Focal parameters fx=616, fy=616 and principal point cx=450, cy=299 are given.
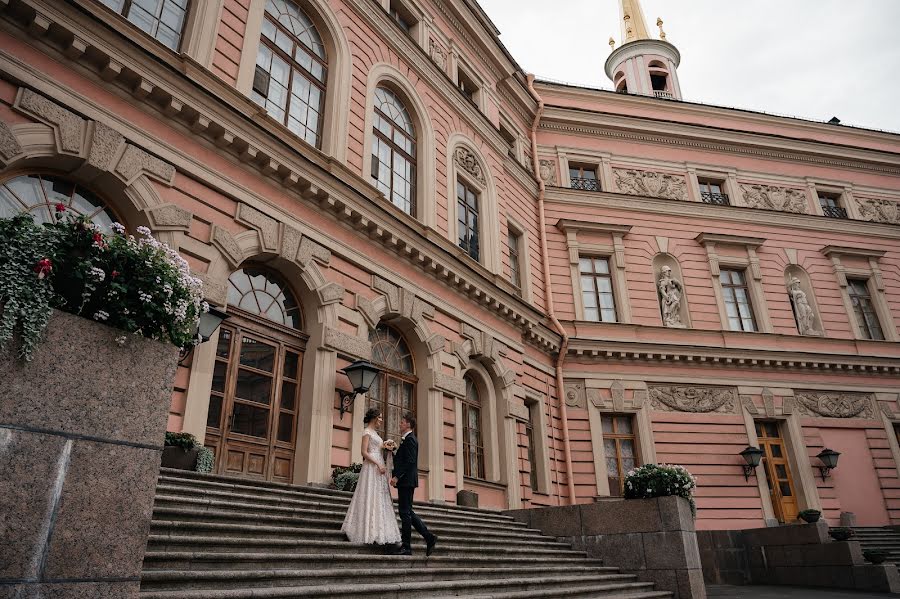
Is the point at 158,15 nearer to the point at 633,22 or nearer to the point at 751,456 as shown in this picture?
the point at 751,456

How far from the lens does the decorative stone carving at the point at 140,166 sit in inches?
334

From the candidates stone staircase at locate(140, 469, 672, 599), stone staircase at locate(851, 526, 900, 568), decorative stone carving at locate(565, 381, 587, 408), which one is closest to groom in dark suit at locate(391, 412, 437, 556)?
stone staircase at locate(140, 469, 672, 599)

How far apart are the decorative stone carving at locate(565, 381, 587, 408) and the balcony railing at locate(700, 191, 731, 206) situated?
381 inches

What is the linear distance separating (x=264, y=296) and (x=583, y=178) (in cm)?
1545

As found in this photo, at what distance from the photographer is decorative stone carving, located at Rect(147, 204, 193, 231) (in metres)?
8.73

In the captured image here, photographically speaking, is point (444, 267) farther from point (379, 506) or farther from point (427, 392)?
point (379, 506)

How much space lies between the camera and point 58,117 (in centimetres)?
786

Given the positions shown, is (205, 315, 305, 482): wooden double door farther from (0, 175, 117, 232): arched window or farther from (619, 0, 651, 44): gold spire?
(619, 0, 651, 44): gold spire

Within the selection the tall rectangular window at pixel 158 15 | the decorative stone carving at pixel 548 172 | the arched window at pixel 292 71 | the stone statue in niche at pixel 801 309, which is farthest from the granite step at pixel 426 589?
the stone statue in niche at pixel 801 309

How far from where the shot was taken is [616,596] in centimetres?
909

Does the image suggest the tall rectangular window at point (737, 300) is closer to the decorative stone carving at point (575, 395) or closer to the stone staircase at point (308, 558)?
the decorative stone carving at point (575, 395)

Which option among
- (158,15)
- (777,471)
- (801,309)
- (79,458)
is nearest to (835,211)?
(801,309)

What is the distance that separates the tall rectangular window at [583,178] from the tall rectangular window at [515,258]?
377 cm

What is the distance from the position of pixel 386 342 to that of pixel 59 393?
30.7 ft
